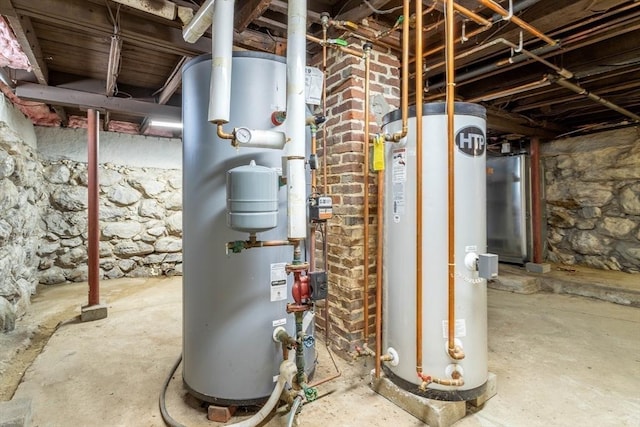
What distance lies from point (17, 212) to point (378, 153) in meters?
3.54

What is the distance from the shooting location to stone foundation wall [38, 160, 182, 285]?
4371mm

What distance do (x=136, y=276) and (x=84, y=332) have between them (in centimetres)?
213

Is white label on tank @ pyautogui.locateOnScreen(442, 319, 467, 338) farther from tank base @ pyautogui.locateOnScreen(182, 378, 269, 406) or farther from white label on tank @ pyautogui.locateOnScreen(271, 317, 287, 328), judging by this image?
tank base @ pyautogui.locateOnScreen(182, 378, 269, 406)

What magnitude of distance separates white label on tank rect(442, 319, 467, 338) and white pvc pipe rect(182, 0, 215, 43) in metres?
1.84

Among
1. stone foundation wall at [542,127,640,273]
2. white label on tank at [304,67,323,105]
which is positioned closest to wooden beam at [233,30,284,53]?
white label on tank at [304,67,323,105]

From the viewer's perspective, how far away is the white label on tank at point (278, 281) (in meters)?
1.70

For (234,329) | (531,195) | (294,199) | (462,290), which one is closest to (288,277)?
(234,329)

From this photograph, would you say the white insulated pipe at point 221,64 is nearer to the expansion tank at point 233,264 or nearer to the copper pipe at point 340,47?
the expansion tank at point 233,264

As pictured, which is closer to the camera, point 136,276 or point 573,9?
point 573,9

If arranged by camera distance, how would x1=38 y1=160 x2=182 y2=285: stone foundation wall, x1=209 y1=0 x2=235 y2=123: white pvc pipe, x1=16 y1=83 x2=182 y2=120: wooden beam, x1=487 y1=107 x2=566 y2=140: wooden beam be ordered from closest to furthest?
x1=209 y1=0 x2=235 y2=123: white pvc pipe → x1=16 y1=83 x2=182 y2=120: wooden beam → x1=487 y1=107 x2=566 y2=140: wooden beam → x1=38 y1=160 x2=182 y2=285: stone foundation wall

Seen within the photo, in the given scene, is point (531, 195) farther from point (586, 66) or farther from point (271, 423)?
point (271, 423)

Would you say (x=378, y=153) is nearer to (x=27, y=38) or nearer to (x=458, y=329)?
(x=458, y=329)

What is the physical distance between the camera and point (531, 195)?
5016mm

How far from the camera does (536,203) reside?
4910 millimetres
